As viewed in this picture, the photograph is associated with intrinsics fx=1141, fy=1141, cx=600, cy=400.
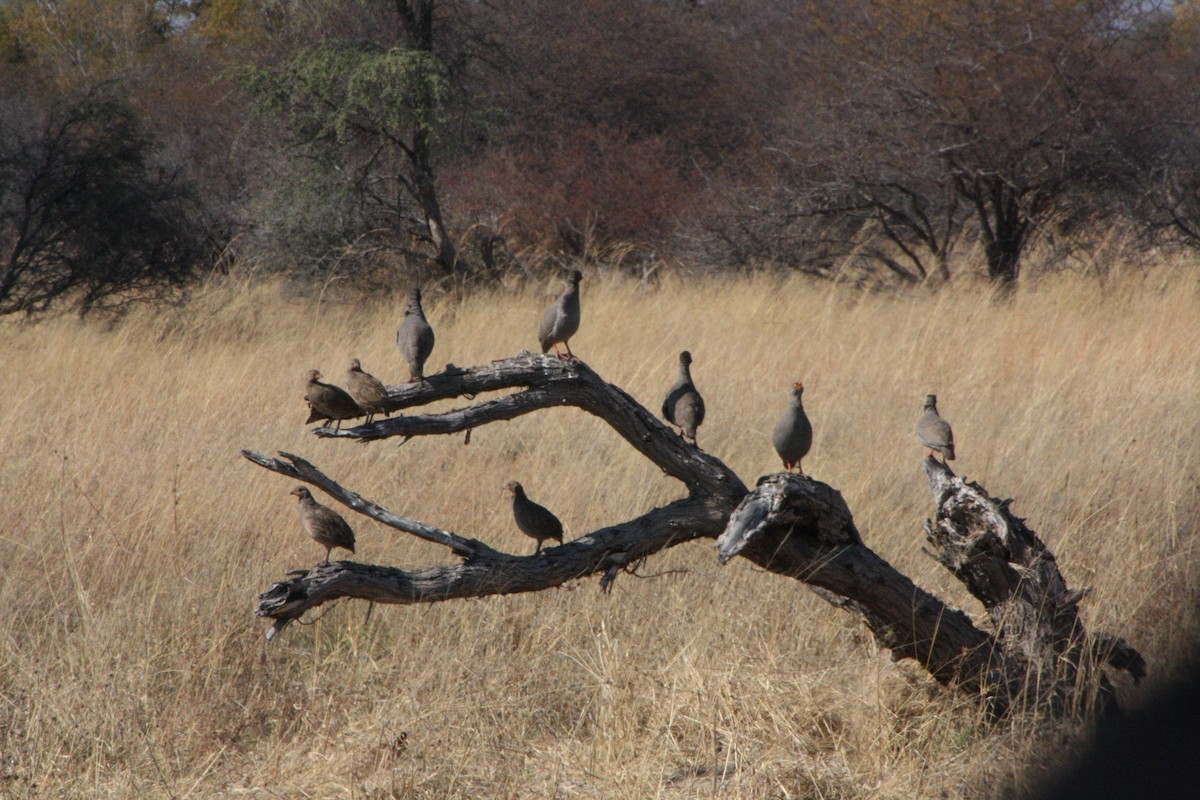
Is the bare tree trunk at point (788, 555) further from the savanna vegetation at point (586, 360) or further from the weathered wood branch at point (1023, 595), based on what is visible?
the savanna vegetation at point (586, 360)

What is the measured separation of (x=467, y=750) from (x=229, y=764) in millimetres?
802

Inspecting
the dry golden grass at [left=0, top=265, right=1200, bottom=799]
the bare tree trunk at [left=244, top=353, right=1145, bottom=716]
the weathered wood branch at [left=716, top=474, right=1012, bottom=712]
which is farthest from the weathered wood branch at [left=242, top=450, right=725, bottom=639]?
the dry golden grass at [left=0, top=265, right=1200, bottom=799]

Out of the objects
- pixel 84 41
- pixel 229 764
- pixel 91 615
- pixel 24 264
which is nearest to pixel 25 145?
pixel 24 264

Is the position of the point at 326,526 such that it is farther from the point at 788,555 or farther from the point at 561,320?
the point at 788,555

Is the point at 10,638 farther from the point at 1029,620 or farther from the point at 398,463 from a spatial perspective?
the point at 1029,620

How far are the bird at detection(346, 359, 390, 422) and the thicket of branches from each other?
8251 mm

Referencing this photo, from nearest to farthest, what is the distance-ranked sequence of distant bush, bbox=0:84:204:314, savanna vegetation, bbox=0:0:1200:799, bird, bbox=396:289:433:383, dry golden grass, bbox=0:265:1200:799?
dry golden grass, bbox=0:265:1200:799 < savanna vegetation, bbox=0:0:1200:799 < bird, bbox=396:289:433:383 < distant bush, bbox=0:84:204:314

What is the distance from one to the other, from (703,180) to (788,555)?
1528cm

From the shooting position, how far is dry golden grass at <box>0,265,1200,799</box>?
369 centimetres

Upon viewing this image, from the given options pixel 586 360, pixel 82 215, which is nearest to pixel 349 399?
pixel 586 360

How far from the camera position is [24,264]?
11703 mm

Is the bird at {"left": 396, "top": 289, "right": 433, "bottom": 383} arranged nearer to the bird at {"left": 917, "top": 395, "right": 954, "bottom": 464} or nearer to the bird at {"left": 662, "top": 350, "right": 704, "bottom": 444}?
the bird at {"left": 662, "top": 350, "right": 704, "bottom": 444}

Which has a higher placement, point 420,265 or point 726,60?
point 726,60

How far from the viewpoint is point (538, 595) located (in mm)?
4742
